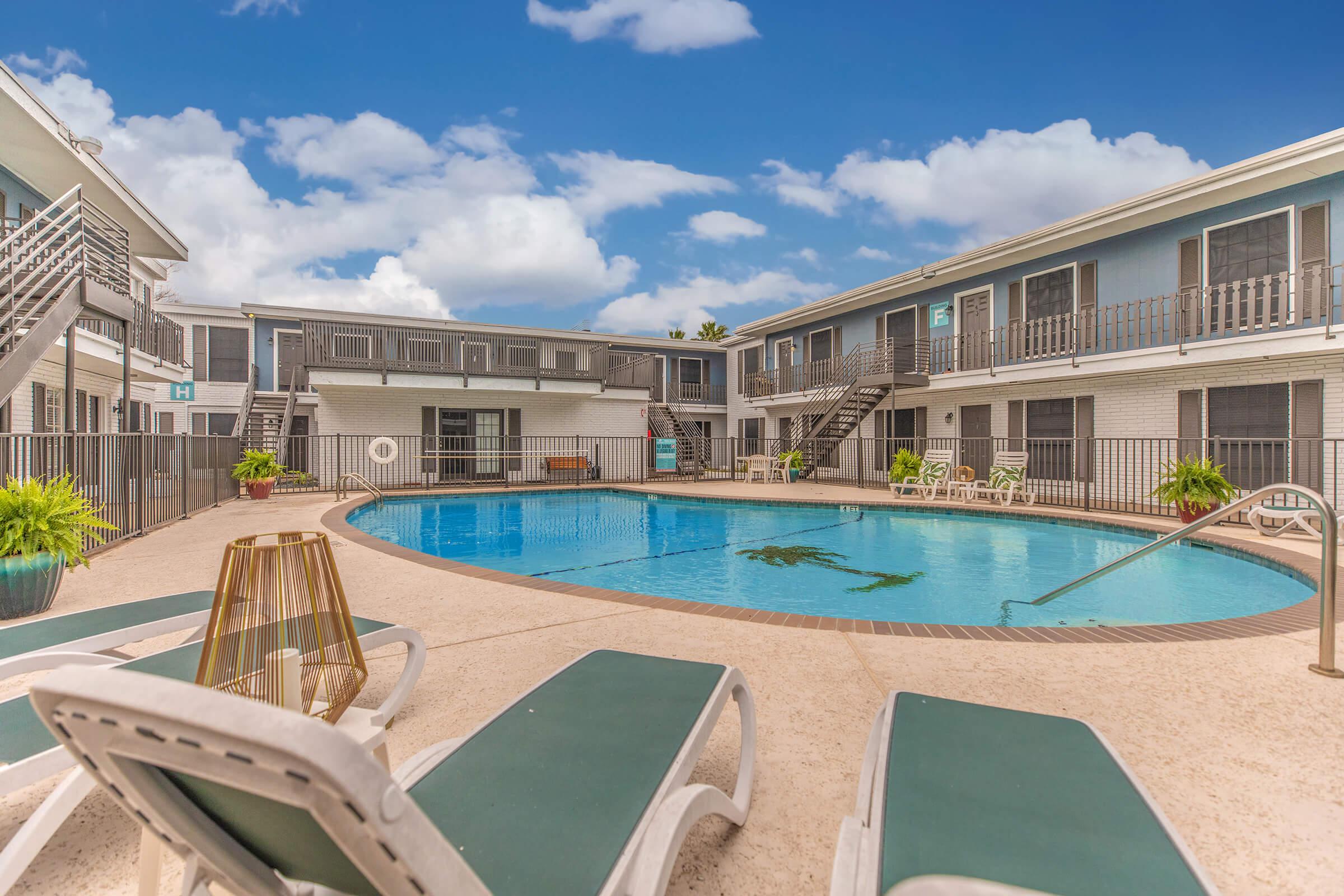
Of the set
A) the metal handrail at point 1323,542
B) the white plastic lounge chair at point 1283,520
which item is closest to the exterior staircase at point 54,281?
the metal handrail at point 1323,542

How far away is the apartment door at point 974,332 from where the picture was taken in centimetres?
1460

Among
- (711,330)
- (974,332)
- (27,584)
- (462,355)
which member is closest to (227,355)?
(462,355)

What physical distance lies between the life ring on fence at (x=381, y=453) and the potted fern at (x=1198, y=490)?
592 inches

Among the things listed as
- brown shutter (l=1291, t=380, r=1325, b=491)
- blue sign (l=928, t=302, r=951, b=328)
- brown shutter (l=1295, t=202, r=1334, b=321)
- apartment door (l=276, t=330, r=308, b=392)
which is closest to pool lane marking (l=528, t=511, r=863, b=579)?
brown shutter (l=1291, t=380, r=1325, b=491)

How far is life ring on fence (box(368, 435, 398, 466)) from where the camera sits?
14719 millimetres

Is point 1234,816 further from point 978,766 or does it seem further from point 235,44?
point 235,44

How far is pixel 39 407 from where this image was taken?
36.0 ft

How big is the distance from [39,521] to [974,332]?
1634 centimetres

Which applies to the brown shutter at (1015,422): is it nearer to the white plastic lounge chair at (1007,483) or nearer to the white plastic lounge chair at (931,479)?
the white plastic lounge chair at (931,479)

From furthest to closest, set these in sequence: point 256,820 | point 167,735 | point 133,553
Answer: point 133,553, point 256,820, point 167,735

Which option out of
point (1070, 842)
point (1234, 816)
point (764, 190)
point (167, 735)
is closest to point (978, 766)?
point (1070, 842)

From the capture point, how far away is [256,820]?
875 millimetres

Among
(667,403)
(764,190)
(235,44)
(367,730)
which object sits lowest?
(367,730)

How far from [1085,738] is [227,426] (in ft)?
76.6
